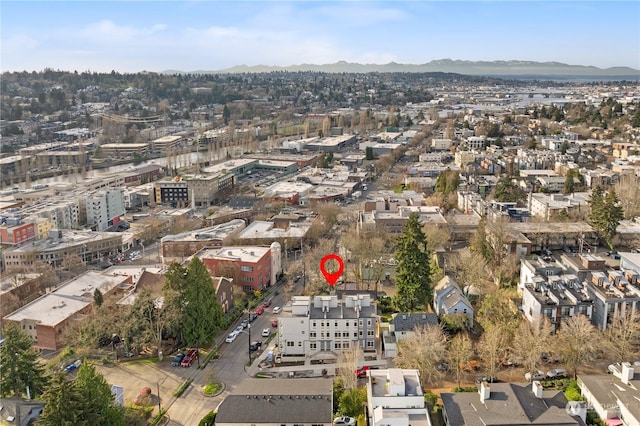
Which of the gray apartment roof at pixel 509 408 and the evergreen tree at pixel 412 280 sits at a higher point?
the evergreen tree at pixel 412 280

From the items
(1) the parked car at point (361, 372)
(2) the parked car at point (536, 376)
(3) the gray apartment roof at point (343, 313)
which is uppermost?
(3) the gray apartment roof at point (343, 313)

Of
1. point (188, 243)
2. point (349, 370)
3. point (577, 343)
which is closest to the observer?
point (349, 370)

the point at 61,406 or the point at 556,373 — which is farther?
the point at 556,373

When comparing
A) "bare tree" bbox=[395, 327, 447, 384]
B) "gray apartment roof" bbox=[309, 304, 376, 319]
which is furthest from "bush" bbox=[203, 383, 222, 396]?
"bare tree" bbox=[395, 327, 447, 384]

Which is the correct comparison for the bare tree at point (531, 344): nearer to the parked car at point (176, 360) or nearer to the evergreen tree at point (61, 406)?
the parked car at point (176, 360)

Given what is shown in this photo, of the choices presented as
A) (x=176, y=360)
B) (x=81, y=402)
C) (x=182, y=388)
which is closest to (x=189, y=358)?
(x=176, y=360)

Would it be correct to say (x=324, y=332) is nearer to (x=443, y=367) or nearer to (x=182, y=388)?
(x=443, y=367)

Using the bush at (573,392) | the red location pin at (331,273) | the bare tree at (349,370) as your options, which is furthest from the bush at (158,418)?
the bush at (573,392)
